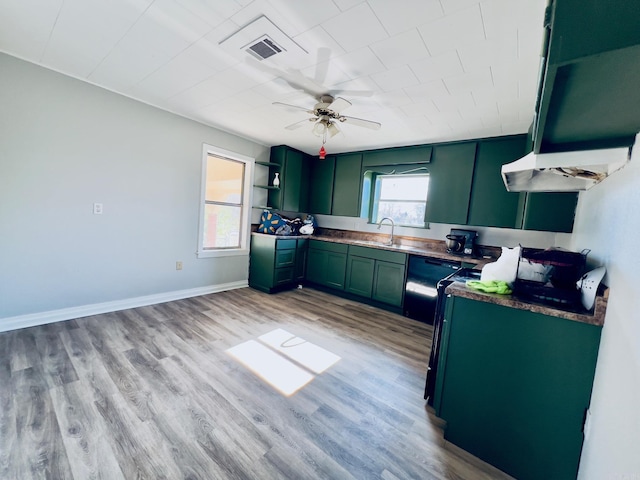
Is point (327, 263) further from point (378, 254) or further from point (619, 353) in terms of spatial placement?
point (619, 353)

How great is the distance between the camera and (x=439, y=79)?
198 centimetres

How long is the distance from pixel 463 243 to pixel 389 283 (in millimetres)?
1089

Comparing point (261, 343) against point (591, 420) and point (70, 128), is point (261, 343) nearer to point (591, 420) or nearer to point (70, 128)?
point (591, 420)

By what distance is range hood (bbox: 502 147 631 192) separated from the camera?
3.35 ft

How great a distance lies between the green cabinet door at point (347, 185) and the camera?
4.21m

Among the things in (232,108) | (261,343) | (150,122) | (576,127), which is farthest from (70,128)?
(576,127)

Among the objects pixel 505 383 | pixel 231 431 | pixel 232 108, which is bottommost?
pixel 231 431

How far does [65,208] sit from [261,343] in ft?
7.72

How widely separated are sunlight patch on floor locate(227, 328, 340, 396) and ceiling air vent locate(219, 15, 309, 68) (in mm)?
2370

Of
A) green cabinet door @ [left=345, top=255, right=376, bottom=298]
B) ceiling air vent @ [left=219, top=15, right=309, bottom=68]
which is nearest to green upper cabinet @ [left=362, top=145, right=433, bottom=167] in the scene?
green cabinet door @ [left=345, top=255, right=376, bottom=298]

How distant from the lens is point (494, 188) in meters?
3.09

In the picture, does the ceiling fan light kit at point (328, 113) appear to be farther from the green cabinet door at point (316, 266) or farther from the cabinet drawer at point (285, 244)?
the green cabinet door at point (316, 266)

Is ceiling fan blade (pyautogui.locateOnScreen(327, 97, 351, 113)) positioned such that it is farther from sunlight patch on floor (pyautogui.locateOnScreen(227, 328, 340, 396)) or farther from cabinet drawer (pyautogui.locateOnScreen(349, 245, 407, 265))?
sunlight patch on floor (pyautogui.locateOnScreen(227, 328, 340, 396))

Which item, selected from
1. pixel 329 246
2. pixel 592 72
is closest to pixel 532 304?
pixel 592 72
